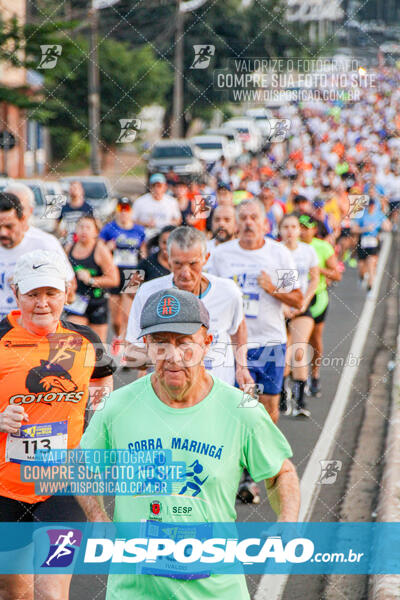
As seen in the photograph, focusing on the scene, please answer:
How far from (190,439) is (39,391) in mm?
1168

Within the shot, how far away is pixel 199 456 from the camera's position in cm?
369

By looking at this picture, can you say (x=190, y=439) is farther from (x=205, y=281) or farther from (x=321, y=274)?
(x=321, y=274)

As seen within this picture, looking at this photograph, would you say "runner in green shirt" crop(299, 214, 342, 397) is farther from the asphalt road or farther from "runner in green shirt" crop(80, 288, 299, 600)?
"runner in green shirt" crop(80, 288, 299, 600)

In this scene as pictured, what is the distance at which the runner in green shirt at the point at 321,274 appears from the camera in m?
10.2

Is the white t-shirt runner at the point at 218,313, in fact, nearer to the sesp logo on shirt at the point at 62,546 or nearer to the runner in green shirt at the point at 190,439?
the sesp logo on shirt at the point at 62,546

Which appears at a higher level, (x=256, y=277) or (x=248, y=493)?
(x=256, y=277)

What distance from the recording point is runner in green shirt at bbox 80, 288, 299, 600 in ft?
12.1

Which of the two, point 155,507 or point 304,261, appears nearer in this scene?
point 155,507

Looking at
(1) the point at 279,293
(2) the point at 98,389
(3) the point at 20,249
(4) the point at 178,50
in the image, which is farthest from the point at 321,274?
(4) the point at 178,50

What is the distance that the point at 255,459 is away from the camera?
12.3ft

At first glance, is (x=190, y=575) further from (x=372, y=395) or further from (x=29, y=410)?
(x=372, y=395)

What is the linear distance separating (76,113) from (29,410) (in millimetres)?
42363

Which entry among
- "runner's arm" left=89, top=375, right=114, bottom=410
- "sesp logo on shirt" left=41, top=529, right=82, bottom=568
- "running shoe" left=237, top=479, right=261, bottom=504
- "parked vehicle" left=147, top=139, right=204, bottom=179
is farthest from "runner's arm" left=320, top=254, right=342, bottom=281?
"parked vehicle" left=147, top=139, right=204, bottom=179

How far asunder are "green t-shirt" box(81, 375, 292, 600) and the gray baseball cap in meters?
0.22
